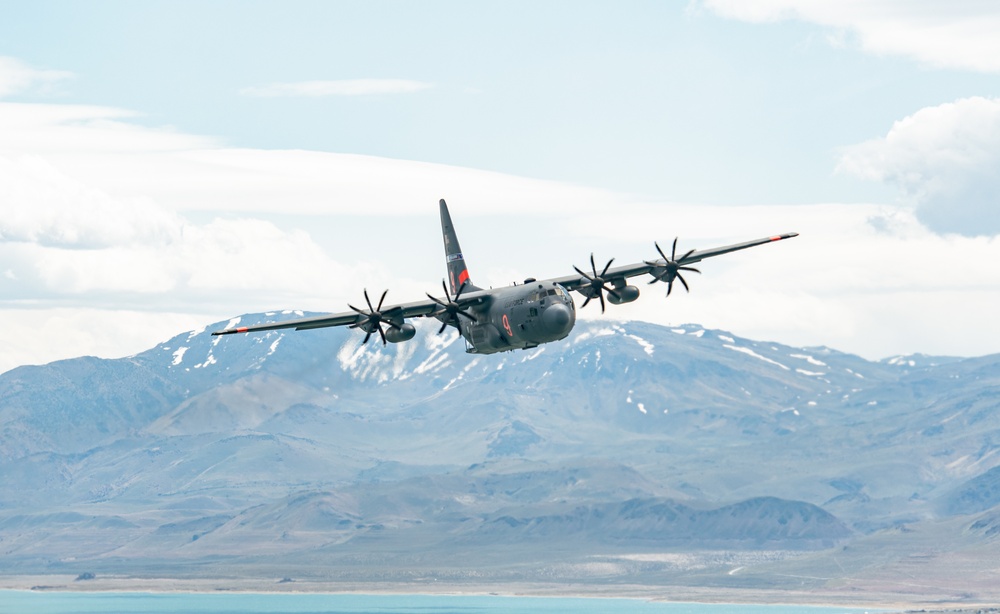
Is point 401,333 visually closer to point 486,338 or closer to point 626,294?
point 486,338

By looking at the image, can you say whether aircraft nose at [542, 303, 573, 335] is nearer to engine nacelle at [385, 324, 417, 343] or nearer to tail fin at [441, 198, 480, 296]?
engine nacelle at [385, 324, 417, 343]

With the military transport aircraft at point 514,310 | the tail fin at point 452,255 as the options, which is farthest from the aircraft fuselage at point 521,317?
the tail fin at point 452,255

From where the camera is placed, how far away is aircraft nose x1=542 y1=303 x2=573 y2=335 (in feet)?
379

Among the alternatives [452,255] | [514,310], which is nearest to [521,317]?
[514,310]

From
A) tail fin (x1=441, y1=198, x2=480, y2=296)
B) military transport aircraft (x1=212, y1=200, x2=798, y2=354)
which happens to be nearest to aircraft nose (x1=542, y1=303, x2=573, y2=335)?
military transport aircraft (x1=212, y1=200, x2=798, y2=354)

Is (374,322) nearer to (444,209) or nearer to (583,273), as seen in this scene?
(583,273)

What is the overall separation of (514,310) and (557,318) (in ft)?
15.6

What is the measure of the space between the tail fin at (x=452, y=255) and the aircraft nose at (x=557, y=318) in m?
27.9

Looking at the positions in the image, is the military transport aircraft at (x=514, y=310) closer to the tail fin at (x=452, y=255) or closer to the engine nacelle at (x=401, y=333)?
the engine nacelle at (x=401, y=333)

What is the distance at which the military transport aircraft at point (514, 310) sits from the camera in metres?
117

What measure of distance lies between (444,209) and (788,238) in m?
36.5

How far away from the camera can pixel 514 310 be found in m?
119

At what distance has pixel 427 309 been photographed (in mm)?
123500

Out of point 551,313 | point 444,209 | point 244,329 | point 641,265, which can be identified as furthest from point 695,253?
point 244,329
